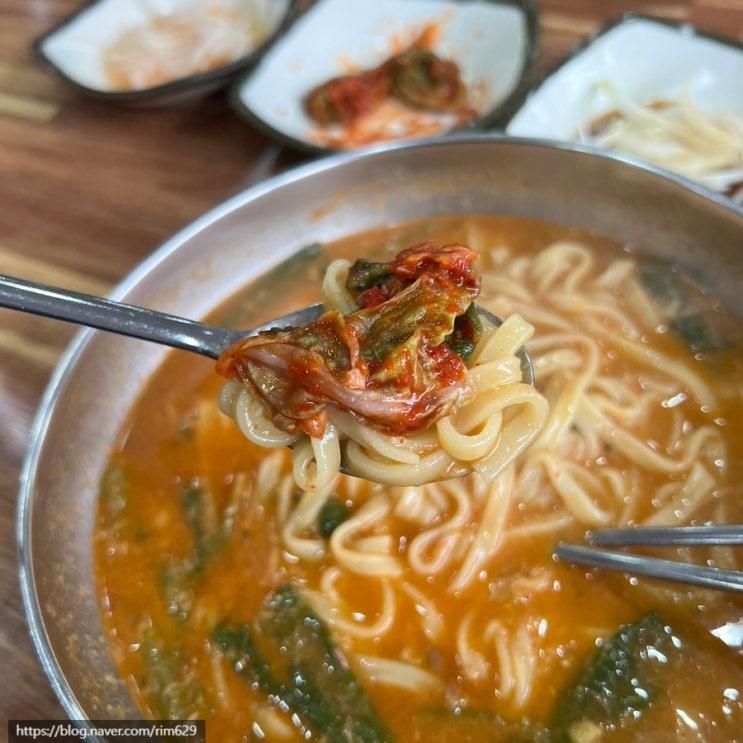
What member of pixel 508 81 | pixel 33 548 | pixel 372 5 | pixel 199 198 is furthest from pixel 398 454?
pixel 372 5

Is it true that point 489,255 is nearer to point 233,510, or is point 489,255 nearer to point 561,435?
point 561,435

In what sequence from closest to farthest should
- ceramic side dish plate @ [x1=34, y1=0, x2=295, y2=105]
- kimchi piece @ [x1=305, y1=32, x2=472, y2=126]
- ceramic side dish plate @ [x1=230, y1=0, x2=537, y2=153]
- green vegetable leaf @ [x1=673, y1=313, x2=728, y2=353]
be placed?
green vegetable leaf @ [x1=673, y1=313, x2=728, y2=353]
ceramic side dish plate @ [x1=230, y1=0, x2=537, y2=153]
kimchi piece @ [x1=305, y1=32, x2=472, y2=126]
ceramic side dish plate @ [x1=34, y1=0, x2=295, y2=105]

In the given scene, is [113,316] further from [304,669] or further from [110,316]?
[304,669]

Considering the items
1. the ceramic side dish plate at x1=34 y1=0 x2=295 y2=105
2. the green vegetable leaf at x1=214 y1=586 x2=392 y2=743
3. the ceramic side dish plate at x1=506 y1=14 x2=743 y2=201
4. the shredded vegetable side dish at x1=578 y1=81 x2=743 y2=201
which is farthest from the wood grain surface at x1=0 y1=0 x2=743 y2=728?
the green vegetable leaf at x1=214 y1=586 x2=392 y2=743

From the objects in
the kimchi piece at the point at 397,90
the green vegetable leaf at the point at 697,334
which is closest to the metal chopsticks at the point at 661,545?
the green vegetable leaf at the point at 697,334

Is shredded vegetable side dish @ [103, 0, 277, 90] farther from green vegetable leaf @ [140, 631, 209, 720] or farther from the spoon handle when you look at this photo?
green vegetable leaf @ [140, 631, 209, 720]

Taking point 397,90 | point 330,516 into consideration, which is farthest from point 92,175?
point 330,516
